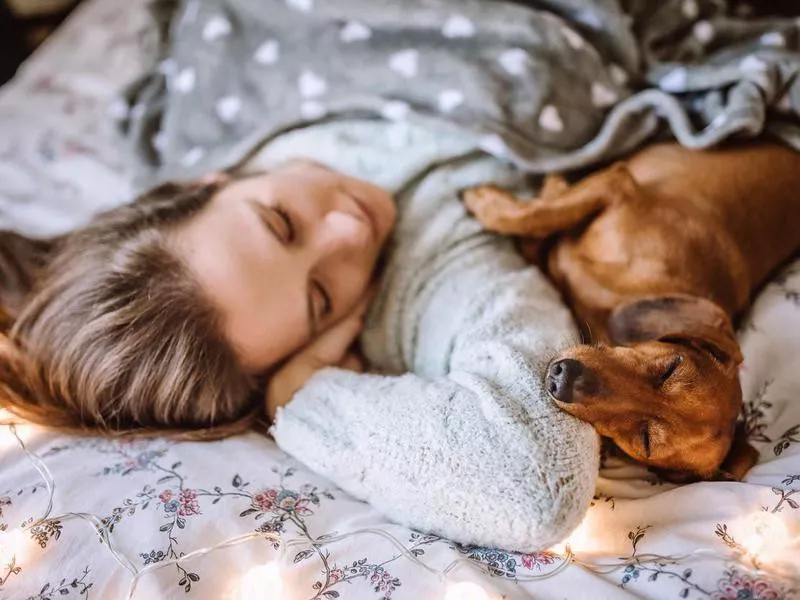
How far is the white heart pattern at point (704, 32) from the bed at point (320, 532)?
81cm

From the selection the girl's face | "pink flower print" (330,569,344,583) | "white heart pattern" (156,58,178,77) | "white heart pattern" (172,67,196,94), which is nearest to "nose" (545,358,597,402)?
"pink flower print" (330,569,344,583)

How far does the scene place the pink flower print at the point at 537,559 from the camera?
40.3 inches

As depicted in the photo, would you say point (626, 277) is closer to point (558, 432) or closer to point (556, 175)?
point (556, 175)

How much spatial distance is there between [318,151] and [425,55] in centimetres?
32

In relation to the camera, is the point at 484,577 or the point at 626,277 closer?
the point at 484,577

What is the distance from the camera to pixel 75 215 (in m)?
1.81

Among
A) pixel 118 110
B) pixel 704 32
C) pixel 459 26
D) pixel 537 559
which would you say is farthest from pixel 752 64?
pixel 118 110

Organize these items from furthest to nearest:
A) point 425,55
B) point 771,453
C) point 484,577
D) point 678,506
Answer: point 425,55 < point 771,453 < point 678,506 < point 484,577

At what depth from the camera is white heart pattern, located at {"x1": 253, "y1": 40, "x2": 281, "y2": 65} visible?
177 cm

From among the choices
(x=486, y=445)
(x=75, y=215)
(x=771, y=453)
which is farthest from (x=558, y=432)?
(x=75, y=215)

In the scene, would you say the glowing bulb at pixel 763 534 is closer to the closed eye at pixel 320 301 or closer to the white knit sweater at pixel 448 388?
the white knit sweater at pixel 448 388

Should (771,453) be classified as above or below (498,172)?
below

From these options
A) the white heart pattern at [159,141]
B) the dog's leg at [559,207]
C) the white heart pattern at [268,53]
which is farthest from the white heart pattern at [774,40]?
the white heart pattern at [159,141]

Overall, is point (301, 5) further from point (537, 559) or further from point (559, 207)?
point (537, 559)
